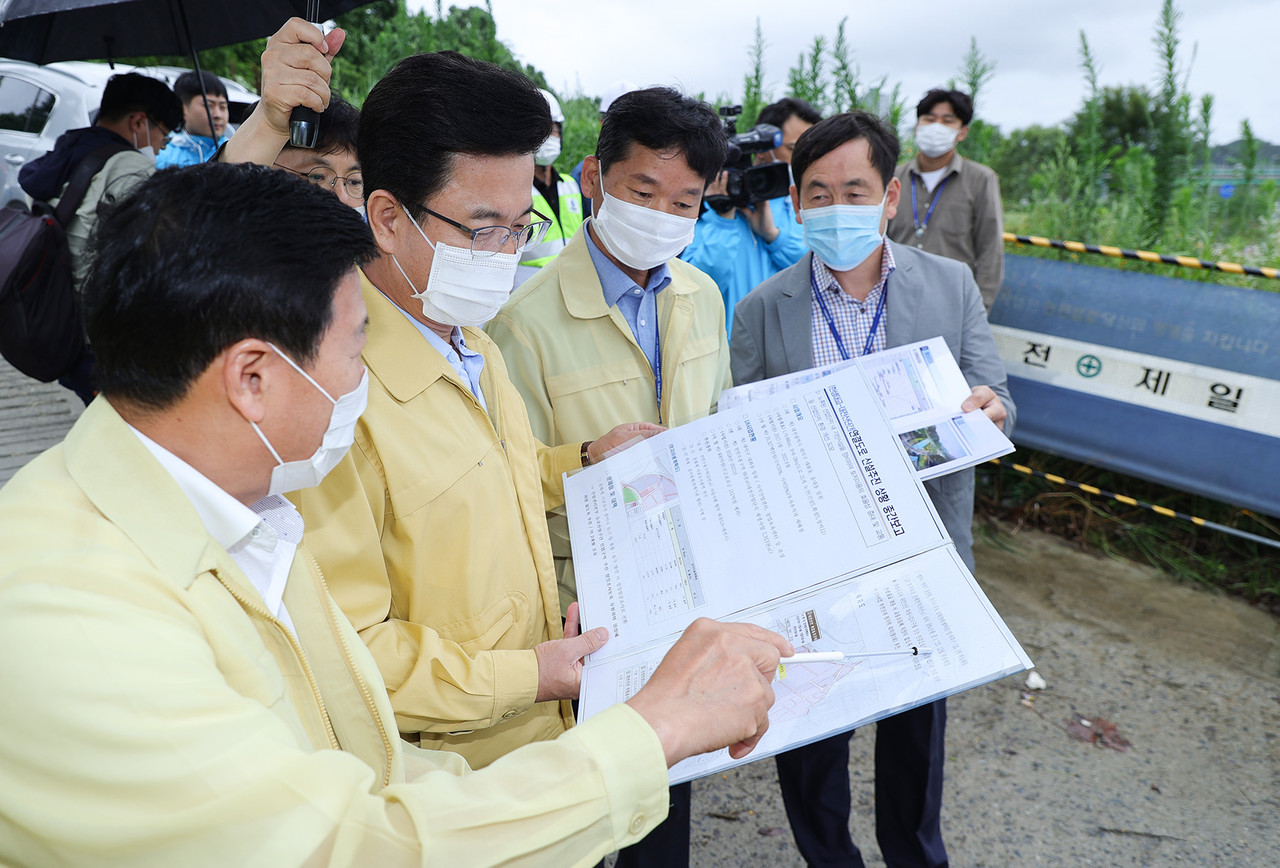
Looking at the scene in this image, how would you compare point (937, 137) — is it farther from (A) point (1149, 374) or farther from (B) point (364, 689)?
(B) point (364, 689)

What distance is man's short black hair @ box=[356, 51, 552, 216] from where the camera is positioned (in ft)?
5.27

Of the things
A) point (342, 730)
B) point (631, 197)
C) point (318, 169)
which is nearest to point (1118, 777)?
point (631, 197)

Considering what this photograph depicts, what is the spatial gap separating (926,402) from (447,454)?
1.23 m

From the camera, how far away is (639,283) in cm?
233

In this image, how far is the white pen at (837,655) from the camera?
1283 mm

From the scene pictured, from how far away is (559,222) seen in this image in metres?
4.98

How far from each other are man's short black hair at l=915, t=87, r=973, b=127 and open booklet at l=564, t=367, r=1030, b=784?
4.18 metres

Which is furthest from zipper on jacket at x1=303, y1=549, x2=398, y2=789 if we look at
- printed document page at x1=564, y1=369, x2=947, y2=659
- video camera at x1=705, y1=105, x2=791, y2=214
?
video camera at x1=705, y1=105, x2=791, y2=214

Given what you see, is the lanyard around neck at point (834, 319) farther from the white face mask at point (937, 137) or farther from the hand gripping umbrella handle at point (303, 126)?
the white face mask at point (937, 137)

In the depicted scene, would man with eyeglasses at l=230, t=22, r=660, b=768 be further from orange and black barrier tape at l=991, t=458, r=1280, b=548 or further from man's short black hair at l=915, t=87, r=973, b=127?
man's short black hair at l=915, t=87, r=973, b=127

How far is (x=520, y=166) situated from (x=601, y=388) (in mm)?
623

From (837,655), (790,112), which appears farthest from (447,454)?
(790,112)

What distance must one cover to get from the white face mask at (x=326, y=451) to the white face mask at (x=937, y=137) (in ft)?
15.9

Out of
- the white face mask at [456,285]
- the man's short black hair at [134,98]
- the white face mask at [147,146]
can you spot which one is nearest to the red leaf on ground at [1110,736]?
the white face mask at [456,285]
